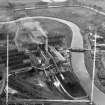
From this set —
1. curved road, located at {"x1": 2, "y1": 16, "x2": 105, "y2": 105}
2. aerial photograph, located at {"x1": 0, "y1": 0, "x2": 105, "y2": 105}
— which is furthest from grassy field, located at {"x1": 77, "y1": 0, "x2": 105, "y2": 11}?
curved road, located at {"x1": 2, "y1": 16, "x2": 105, "y2": 105}

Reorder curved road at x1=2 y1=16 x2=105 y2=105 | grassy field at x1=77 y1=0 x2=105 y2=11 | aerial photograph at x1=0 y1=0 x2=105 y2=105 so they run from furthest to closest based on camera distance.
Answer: grassy field at x1=77 y1=0 x2=105 y2=11 → curved road at x1=2 y1=16 x2=105 y2=105 → aerial photograph at x1=0 y1=0 x2=105 y2=105

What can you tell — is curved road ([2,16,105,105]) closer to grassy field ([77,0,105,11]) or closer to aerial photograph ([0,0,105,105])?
aerial photograph ([0,0,105,105])

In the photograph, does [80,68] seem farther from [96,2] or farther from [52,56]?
[96,2]

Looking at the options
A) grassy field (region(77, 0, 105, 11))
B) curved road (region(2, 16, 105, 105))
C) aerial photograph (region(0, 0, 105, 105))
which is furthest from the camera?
grassy field (region(77, 0, 105, 11))

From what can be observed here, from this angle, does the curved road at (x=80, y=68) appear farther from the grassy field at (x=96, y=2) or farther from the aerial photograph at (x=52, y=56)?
the grassy field at (x=96, y=2)

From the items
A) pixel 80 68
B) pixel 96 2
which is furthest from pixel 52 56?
pixel 96 2

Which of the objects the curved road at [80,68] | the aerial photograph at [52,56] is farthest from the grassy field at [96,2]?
the curved road at [80,68]

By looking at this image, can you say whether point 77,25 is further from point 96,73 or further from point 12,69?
point 12,69

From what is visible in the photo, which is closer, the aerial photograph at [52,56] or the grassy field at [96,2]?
the aerial photograph at [52,56]

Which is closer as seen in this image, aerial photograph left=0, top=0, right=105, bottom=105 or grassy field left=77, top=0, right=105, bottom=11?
aerial photograph left=0, top=0, right=105, bottom=105
